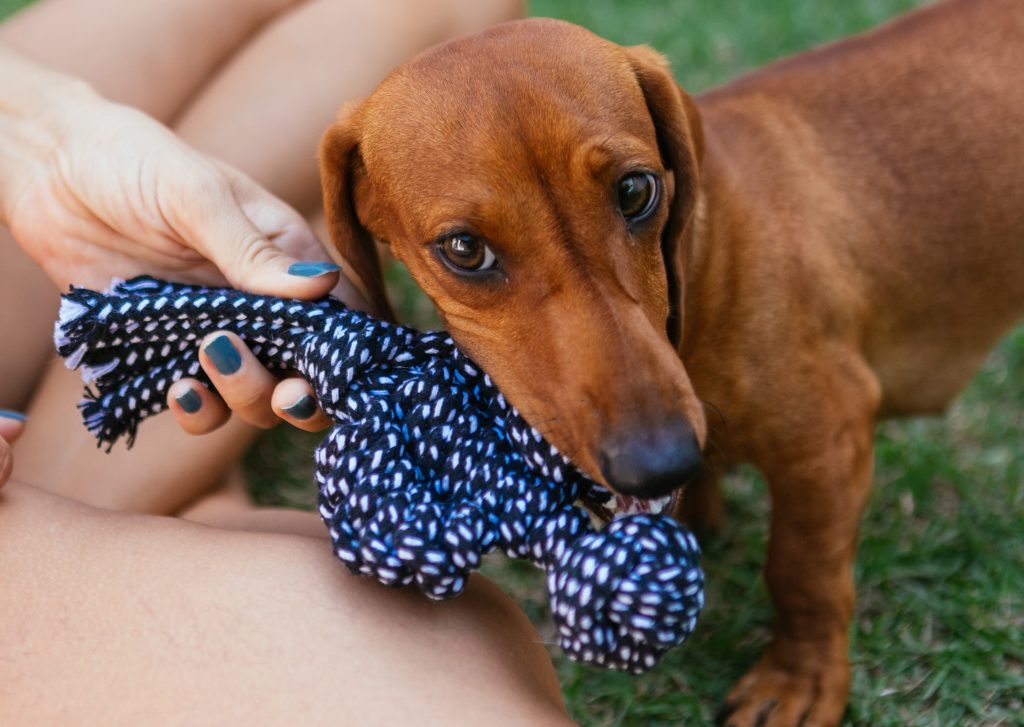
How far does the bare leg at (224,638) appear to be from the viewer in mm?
1864

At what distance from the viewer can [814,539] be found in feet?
9.14

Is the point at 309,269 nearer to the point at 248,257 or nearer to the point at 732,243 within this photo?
the point at 248,257

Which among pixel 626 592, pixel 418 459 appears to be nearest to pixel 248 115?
pixel 418 459

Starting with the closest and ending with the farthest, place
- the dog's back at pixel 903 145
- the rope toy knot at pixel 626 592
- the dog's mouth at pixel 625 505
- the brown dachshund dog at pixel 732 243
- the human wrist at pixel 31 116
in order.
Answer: the rope toy knot at pixel 626 592 < the dog's mouth at pixel 625 505 < the brown dachshund dog at pixel 732 243 < the human wrist at pixel 31 116 < the dog's back at pixel 903 145

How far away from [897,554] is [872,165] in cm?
118

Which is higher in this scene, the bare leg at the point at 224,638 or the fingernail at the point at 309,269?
the fingernail at the point at 309,269

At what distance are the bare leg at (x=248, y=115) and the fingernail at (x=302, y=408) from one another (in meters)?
1.08

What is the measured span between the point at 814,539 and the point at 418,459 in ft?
4.17

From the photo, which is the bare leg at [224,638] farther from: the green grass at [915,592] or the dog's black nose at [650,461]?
the green grass at [915,592]

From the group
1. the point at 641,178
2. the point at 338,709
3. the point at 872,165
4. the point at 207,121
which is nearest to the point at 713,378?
the point at 641,178

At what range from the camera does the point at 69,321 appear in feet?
7.33

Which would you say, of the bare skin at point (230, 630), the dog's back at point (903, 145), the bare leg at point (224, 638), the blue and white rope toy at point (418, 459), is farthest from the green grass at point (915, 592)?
the blue and white rope toy at point (418, 459)

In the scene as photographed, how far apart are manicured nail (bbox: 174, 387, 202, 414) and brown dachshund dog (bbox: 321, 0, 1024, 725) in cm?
50

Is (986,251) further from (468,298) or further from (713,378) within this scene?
(468,298)
